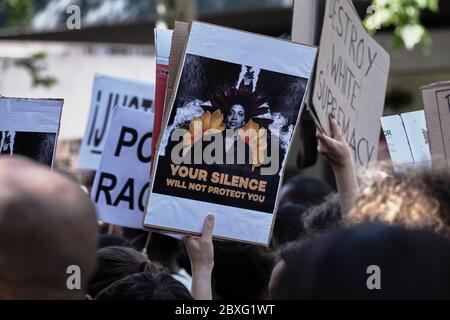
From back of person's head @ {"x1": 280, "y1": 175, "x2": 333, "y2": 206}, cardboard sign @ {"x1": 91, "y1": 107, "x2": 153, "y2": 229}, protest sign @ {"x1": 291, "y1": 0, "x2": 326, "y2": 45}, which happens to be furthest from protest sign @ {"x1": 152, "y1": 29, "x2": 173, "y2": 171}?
back of person's head @ {"x1": 280, "y1": 175, "x2": 333, "y2": 206}

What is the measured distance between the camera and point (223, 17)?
13.9 m

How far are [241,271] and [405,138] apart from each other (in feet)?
2.75

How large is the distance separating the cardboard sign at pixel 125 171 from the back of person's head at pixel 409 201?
237cm

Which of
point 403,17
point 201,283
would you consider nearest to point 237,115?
point 201,283

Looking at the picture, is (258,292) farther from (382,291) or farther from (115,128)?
(382,291)

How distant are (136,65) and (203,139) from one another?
21.1 ft

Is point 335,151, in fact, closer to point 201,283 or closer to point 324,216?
point 324,216

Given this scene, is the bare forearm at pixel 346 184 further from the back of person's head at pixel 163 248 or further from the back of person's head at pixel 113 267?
the back of person's head at pixel 163 248

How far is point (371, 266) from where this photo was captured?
1.60 meters

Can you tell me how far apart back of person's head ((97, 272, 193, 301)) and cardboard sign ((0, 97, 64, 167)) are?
0.66 meters

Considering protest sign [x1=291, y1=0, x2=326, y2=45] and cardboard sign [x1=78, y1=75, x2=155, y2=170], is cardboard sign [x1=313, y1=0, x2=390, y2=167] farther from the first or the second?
cardboard sign [x1=78, y1=75, x2=155, y2=170]

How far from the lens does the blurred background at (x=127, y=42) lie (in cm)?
891
